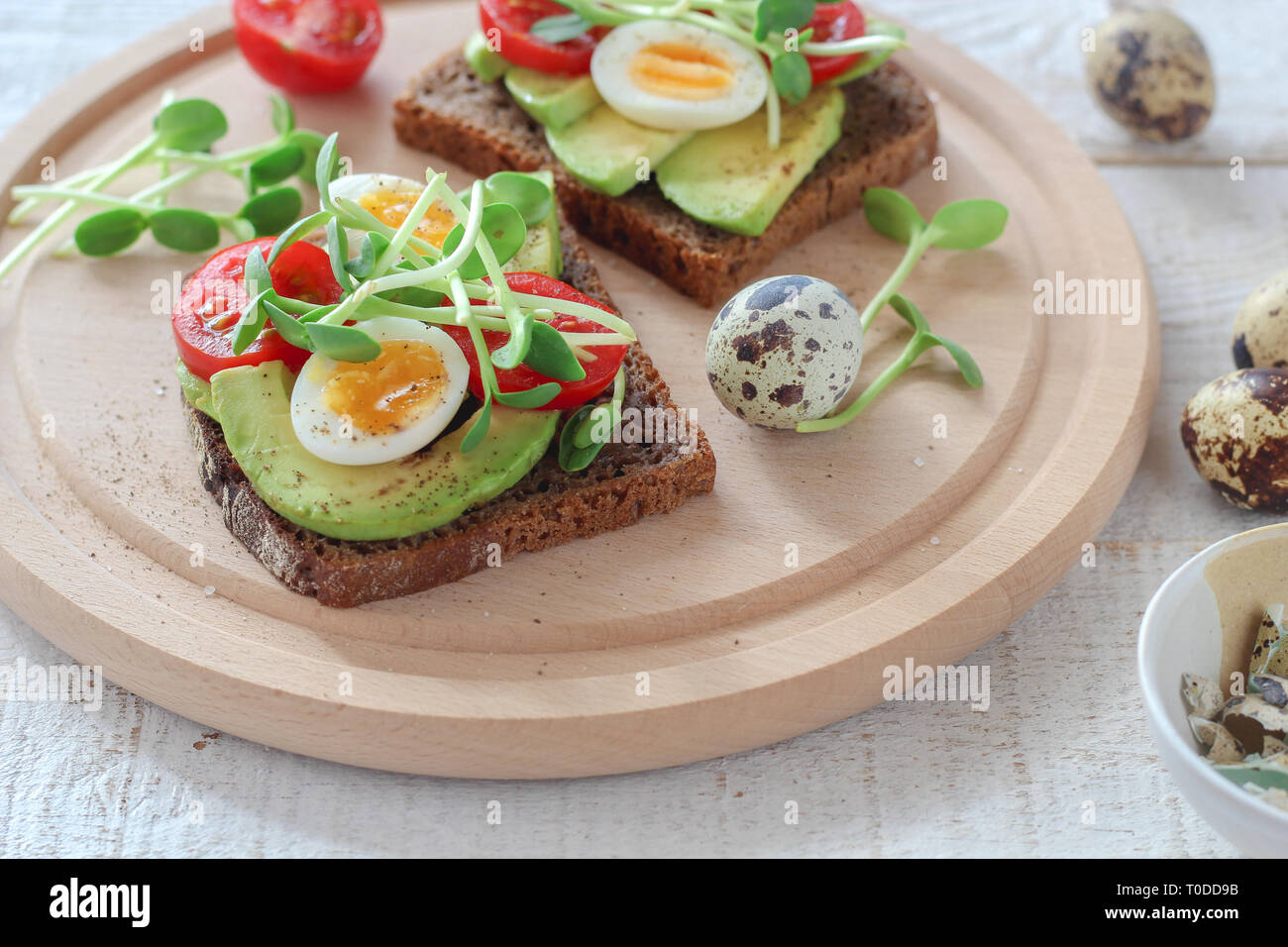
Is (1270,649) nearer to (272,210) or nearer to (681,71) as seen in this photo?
(681,71)

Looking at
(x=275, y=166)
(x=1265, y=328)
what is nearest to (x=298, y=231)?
(x=275, y=166)

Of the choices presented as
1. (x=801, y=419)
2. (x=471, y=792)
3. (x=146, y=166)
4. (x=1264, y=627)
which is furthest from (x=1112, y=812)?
(x=146, y=166)

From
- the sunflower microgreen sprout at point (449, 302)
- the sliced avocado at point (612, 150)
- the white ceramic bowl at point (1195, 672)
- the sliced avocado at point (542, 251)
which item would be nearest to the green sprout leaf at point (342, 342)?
the sunflower microgreen sprout at point (449, 302)

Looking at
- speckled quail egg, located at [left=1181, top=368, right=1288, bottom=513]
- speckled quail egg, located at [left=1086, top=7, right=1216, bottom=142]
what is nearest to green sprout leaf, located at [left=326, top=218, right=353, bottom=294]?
speckled quail egg, located at [left=1181, top=368, right=1288, bottom=513]

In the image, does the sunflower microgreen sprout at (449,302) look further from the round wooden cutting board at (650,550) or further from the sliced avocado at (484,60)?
the sliced avocado at (484,60)

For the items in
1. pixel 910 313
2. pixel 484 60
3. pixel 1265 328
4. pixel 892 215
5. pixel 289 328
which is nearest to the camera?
pixel 289 328

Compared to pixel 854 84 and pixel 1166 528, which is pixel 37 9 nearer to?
pixel 854 84
